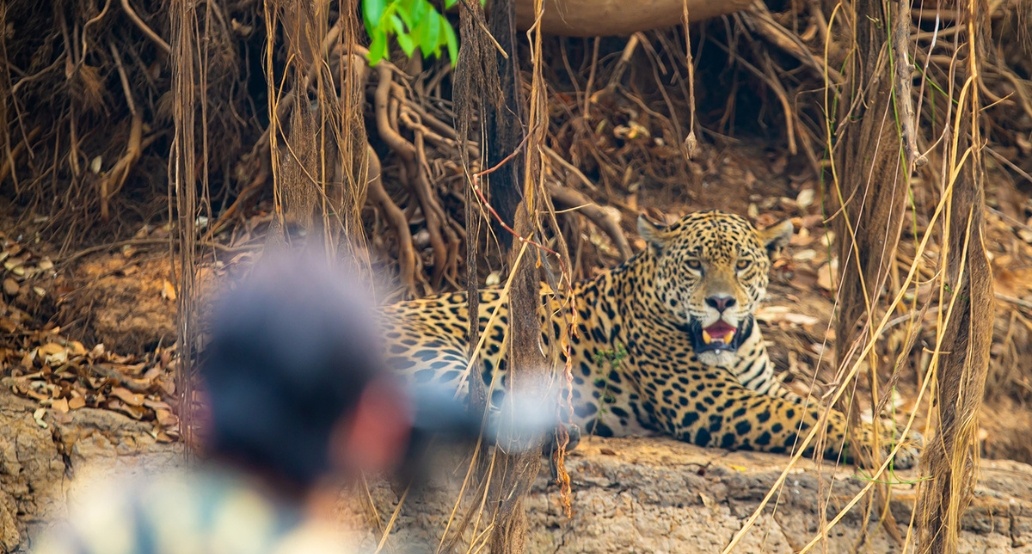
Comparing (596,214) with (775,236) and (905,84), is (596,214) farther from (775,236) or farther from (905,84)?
(905,84)

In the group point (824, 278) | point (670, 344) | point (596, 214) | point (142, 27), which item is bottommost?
point (670, 344)

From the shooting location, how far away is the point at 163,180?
20.8ft

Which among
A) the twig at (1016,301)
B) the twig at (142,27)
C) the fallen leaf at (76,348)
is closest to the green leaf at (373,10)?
the fallen leaf at (76,348)

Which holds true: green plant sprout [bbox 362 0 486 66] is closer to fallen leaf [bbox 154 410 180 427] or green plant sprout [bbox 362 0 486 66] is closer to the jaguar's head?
the jaguar's head

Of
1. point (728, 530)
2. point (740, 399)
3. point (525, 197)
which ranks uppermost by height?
point (525, 197)

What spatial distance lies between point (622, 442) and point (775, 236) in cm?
121

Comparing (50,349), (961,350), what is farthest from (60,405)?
(961,350)

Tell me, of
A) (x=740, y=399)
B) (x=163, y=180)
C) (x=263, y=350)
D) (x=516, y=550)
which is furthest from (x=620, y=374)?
(x=163, y=180)

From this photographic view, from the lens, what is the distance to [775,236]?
532 cm

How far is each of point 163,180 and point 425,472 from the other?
2.85 m

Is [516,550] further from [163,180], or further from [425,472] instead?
[163,180]

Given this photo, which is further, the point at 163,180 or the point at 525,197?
the point at 163,180

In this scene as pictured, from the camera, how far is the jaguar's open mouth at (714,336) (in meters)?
5.26

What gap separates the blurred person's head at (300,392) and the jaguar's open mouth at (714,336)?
4.75ft
